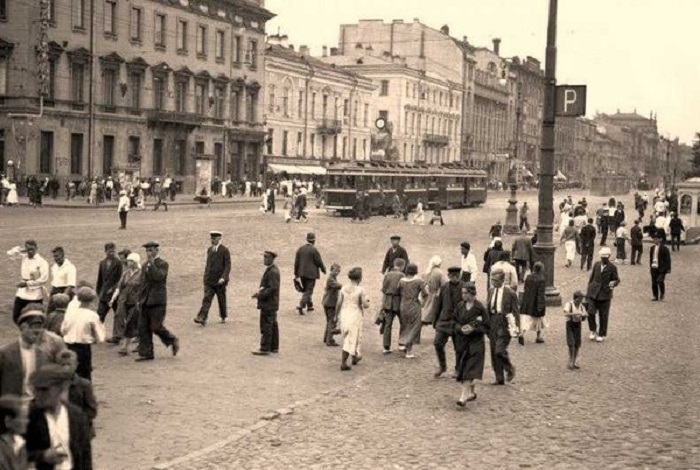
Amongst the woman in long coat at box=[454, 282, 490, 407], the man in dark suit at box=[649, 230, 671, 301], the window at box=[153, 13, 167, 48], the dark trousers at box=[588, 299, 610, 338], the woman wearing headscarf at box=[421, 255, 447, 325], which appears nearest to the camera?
the woman in long coat at box=[454, 282, 490, 407]

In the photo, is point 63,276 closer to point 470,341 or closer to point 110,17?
point 470,341

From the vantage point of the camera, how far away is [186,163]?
6250 centimetres

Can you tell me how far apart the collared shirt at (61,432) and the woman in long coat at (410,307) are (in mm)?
8090

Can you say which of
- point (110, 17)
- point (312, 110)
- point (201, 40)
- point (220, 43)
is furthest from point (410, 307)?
point (312, 110)

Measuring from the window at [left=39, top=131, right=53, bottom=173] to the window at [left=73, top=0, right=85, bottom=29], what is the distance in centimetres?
647

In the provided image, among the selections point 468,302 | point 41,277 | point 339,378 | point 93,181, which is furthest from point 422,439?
point 93,181

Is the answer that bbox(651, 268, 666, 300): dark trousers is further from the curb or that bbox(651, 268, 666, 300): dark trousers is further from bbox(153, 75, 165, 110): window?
bbox(153, 75, 165, 110): window

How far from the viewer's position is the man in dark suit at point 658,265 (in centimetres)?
2033

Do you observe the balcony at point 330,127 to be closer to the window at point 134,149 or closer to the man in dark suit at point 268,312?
the window at point 134,149

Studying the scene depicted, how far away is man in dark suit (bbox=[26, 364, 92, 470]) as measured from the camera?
19.0 ft

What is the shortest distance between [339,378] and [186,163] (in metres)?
51.8

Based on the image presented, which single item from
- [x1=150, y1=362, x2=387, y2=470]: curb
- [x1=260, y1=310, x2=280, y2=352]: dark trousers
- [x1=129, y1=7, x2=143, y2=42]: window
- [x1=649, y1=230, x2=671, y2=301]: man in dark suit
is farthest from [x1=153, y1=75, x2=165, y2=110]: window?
[x1=150, y1=362, x2=387, y2=470]: curb

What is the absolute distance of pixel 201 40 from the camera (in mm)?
63562

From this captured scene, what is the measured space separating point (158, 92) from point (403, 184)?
17215 millimetres
